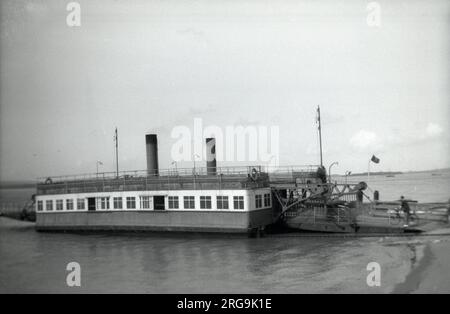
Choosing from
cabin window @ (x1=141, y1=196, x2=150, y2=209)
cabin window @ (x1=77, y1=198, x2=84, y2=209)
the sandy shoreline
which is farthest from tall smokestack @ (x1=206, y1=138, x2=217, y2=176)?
the sandy shoreline

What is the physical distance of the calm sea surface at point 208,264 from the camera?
21.2 metres

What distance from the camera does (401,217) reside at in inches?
1215

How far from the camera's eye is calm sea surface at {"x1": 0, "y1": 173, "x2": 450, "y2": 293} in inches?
835

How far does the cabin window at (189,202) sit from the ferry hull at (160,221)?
0.37m

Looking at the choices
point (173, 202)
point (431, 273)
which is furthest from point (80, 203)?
point (431, 273)

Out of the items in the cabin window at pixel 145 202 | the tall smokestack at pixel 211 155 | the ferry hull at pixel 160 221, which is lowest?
the ferry hull at pixel 160 221

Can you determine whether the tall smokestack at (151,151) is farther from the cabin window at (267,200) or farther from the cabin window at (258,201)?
the cabin window at (258,201)

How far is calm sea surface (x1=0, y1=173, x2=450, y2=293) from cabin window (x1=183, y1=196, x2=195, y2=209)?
2.17 metres

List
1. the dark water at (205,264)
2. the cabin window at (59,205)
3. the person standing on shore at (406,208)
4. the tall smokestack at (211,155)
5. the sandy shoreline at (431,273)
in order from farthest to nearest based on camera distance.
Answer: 1. the cabin window at (59,205)
2. the tall smokestack at (211,155)
3. the person standing on shore at (406,208)
4. the dark water at (205,264)
5. the sandy shoreline at (431,273)

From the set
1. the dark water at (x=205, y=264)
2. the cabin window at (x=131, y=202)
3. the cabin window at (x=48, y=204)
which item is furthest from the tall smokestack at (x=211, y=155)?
the cabin window at (x=48, y=204)
